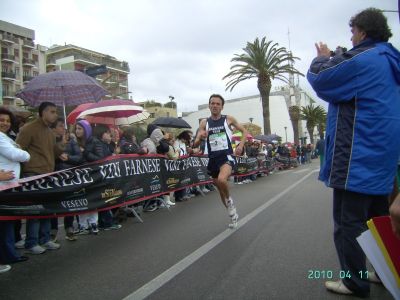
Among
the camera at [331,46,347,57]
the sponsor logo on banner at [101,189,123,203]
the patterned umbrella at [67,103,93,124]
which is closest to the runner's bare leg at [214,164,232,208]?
the sponsor logo on banner at [101,189,123,203]

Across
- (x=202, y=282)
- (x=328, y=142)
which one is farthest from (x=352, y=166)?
(x=202, y=282)

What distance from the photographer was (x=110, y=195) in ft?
25.0

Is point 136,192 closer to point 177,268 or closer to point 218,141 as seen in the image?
point 218,141

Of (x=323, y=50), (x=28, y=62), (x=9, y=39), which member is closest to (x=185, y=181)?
(x=323, y=50)

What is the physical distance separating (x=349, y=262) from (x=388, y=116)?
3.90 ft

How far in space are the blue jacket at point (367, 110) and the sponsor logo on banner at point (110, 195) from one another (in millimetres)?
4968

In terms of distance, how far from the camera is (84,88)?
9.81 metres

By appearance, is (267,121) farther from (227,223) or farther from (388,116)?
(388,116)

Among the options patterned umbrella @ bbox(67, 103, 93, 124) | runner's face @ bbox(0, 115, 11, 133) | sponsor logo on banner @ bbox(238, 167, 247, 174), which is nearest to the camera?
runner's face @ bbox(0, 115, 11, 133)

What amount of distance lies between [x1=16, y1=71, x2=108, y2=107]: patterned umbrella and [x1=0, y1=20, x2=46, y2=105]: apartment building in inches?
2676

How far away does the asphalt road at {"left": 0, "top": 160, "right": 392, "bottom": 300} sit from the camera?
3797mm

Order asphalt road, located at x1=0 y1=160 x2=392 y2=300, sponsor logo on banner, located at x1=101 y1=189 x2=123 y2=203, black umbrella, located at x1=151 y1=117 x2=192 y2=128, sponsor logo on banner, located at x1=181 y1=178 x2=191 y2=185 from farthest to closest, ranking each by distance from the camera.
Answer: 1. black umbrella, located at x1=151 y1=117 x2=192 y2=128
2. sponsor logo on banner, located at x1=181 y1=178 x2=191 y2=185
3. sponsor logo on banner, located at x1=101 y1=189 x2=123 y2=203
4. asphalt road, located at x1=0 y1=160 x2=392 y2=300

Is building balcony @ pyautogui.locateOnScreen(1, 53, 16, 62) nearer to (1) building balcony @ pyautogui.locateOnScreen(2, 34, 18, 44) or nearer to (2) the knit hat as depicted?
(1) building balcony @ pyautogui.locateOnScreen(2, 34, 18, 44)

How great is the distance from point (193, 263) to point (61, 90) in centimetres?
616
